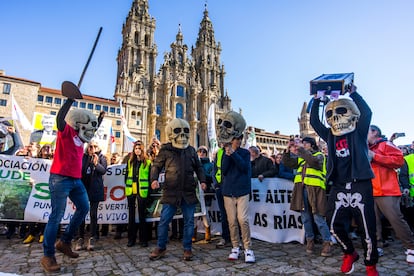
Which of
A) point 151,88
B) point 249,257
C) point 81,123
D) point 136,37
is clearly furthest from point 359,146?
point 136,37

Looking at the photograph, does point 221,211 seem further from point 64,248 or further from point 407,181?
point 407,181

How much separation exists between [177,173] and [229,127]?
1.15 m

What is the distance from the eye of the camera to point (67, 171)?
13.0 ft

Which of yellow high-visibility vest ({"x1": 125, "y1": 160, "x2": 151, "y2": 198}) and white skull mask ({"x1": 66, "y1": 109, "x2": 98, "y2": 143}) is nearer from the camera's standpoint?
white skull mask ({"x1": 66, "y1": 109, "x2": 98, "y2": 143})

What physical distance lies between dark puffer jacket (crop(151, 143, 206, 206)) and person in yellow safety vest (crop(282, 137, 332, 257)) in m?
1.84

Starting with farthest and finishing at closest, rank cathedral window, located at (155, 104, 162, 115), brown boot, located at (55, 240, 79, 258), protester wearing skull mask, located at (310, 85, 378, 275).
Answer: cathedral window, located at (155, 104, 162, 115)
brown boot, located at (55, 240, 79, 258)
protester wearing skull mask, located at (310, 85, 378, 275)

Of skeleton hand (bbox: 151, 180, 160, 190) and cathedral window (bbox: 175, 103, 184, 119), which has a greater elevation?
cathedral window (bbox: 175, 103, 184, 119)

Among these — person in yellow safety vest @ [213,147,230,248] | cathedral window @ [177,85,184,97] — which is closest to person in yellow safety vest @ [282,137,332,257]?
person in yellow safety vest @ [213,147,230,248]

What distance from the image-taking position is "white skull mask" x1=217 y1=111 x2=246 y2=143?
14.4 feet

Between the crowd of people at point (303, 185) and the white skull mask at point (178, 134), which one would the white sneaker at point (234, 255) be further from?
the white skull mask at point (178, 134)

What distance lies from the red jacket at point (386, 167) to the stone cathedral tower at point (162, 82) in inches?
1684

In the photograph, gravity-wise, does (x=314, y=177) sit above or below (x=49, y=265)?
above

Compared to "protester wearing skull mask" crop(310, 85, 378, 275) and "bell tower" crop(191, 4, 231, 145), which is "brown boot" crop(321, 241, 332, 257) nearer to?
"protester wearing skull mask" crop(310, 85, 378, 275)

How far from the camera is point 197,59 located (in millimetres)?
60375
